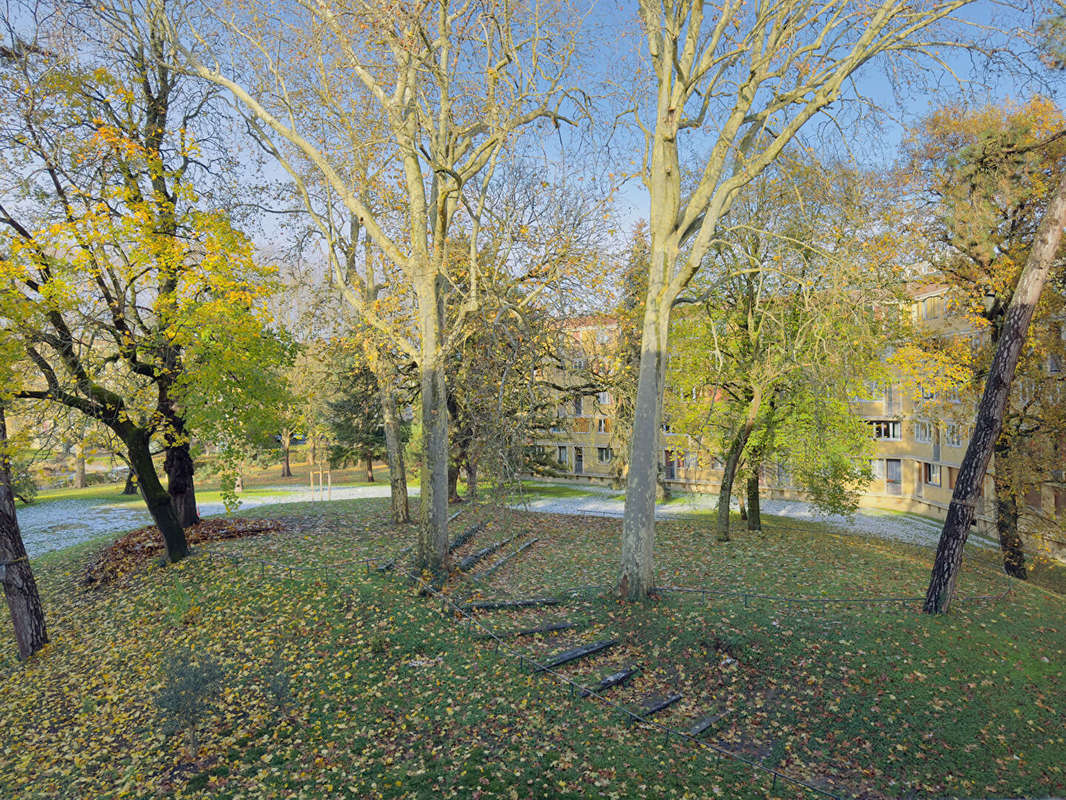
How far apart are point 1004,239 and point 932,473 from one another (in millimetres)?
19605

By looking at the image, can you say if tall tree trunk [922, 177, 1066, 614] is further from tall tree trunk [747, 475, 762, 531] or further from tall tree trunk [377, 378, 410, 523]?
tall tree trunk [377, 378, 410, 523]

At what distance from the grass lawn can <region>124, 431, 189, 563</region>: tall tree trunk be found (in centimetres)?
91

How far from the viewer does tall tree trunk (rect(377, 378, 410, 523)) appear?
1643cm

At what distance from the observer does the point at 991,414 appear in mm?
10680

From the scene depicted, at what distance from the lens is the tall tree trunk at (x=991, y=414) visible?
10445mm

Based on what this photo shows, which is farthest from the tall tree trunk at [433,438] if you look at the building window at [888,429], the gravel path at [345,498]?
the building window at [888,429]

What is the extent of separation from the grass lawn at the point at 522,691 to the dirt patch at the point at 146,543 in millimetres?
1049

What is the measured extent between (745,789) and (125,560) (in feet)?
48.5

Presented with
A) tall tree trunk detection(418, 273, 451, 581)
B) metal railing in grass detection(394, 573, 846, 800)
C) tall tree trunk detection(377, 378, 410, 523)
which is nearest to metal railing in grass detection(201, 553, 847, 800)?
metal railing in grass detection(394, 573, 846, 800)

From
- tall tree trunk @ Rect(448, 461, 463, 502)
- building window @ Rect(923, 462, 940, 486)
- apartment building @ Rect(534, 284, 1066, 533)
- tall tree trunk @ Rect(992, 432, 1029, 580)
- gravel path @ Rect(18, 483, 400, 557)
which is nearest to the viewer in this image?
tall tree trunk @ Rect(992, 432, 1029, 580)

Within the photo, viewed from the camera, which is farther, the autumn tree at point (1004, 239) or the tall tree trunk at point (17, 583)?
the autumn tree at point (1004, 239)

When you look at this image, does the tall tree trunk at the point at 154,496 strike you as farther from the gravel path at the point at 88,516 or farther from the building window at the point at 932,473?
the building window at the point at 932,473

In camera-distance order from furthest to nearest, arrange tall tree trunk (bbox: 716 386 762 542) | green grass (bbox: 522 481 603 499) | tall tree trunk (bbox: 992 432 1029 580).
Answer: green grass (bbox: 522 481 603 499), tall tree trunk (bbox: 716 386 762 542), tall tree trunk (bbox: 992 432 1029 580)

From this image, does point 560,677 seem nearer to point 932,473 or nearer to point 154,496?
point 154,496
